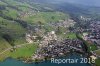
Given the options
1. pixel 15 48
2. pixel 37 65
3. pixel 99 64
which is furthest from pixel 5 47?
pixel 99 64

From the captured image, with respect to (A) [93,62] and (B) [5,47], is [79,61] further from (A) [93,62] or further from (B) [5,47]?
(B) [5,47]

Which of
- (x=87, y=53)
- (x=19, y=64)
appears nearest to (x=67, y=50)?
(x=87, y=53)

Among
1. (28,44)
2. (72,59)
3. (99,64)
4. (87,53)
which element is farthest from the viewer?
(28,44)

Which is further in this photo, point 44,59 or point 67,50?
point 67,50

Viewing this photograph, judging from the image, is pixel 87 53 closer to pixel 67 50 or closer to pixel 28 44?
pixel 67 50

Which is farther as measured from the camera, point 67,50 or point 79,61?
point 67,50

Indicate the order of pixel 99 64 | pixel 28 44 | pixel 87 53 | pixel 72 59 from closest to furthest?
1. pixel 99 64
2. pixel 72 59
3. pixel 87 53
4. pixel 28 44

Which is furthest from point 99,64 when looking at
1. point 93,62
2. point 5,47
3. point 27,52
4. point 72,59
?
point 5,47

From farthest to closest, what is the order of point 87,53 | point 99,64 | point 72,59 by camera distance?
point 87,53 → point 72,59 → point 99,64
